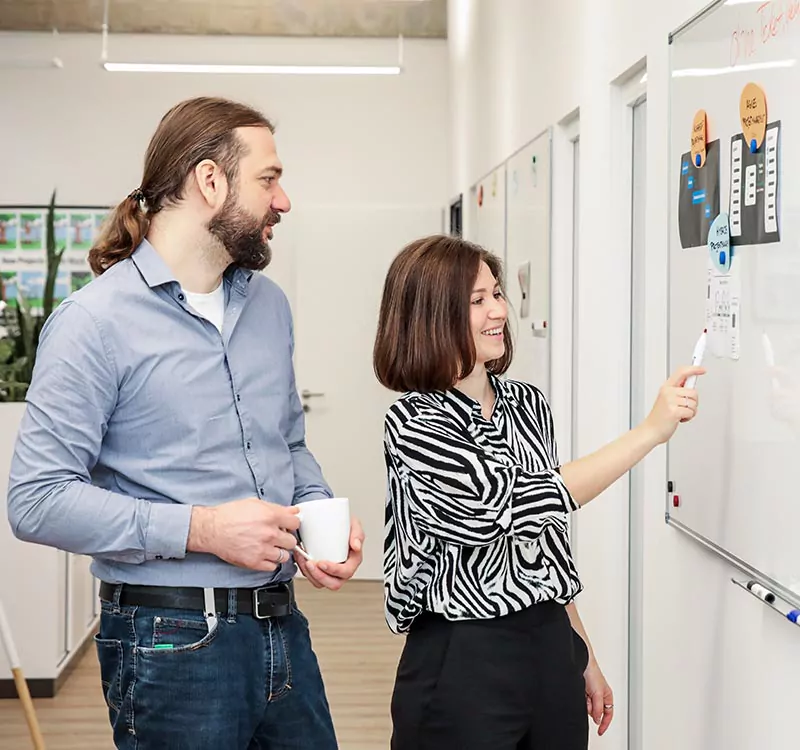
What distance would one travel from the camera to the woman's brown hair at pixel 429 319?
6.00 feet

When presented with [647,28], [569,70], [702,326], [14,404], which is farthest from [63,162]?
[702,326]

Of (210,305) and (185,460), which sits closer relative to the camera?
(185,460)

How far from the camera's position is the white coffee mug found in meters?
1.58

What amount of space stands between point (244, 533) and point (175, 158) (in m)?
0.59

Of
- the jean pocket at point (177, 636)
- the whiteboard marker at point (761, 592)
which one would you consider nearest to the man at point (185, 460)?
the jean pocket at point (177, 636)

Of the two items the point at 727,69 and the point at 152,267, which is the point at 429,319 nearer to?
the point at 152,267

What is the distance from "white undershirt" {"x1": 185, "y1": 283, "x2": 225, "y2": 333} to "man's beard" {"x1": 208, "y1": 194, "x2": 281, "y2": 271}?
76mm

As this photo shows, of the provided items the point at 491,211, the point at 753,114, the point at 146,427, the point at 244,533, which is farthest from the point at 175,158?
the point at 491,211

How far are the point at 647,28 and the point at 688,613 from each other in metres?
1.30

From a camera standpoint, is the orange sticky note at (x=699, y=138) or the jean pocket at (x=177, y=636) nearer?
the jean pocket at (x=177, y=636)

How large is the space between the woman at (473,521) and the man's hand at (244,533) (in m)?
0.30

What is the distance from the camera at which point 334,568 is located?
1.59 m

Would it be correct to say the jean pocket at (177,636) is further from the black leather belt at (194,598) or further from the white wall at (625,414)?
the white wall at (625,414)

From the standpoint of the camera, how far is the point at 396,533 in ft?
6.18
